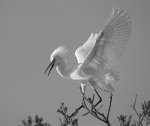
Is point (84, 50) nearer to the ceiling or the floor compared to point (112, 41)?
nearer to the ceiling

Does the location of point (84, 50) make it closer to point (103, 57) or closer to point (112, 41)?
point (103, 57)

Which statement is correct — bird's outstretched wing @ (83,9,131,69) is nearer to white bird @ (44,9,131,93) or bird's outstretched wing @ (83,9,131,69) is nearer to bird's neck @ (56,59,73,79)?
white bird @ (44,9,131,93)

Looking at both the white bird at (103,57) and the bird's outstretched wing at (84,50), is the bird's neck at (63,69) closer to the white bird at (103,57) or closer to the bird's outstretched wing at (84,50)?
the white bird at (103,57)

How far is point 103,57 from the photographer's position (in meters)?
6.67

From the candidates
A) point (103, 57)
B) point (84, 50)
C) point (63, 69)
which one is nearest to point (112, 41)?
point (103, 57)

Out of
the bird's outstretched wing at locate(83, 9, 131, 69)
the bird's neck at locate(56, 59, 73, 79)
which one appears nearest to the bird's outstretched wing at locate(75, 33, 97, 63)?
the bird's neck at locate(56, 59, 73, 79)

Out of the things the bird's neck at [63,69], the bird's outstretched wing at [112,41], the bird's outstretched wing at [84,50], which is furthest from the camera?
the bird's outstretched wing at [84,50]

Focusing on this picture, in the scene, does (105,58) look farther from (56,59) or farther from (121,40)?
(56,59)

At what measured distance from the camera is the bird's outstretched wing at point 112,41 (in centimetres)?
594

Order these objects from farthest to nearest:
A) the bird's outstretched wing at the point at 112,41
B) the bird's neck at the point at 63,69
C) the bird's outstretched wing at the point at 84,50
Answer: the bird's outstretched wing at the point at 84,50, the bird's neck at the point at 63,69, the bird's outstretched wing at the point at 112,41

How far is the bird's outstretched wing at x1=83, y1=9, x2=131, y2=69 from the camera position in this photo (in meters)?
5.94

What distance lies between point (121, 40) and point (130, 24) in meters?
0.45

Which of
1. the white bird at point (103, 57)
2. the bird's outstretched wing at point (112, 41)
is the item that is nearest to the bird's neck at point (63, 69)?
the white bird at point (103, 57)

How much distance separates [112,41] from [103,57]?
15.3 inches
